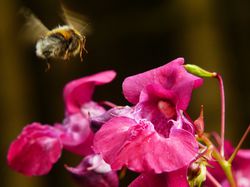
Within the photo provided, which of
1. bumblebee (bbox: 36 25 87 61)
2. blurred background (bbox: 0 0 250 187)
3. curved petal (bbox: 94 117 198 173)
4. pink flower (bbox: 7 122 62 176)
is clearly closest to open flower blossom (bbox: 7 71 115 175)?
pink flower (bbox: 7 122 62 176)

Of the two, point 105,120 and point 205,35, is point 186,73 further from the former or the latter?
point 205,35

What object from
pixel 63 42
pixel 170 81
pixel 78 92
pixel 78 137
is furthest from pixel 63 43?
Result: pixel 170 81

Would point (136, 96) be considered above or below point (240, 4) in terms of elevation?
above

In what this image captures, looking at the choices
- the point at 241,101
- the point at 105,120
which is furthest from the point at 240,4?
the point at 105,120

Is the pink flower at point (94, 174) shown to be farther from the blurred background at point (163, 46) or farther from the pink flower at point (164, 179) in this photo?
the blurred background at point (163, 46)

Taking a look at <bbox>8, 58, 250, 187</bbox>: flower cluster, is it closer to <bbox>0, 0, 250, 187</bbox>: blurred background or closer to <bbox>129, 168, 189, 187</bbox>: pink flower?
<bbox>129, 168, 189, 187</bbox>: pink flower

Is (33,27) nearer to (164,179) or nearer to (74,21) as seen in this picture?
(74,21)

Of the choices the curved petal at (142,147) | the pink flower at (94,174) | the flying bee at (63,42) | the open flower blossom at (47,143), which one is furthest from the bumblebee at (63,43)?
the curved petal at (142,147)
